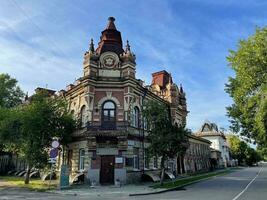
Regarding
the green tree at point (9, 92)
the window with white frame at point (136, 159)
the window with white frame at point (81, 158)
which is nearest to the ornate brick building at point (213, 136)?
the green tree at point (9, 92)

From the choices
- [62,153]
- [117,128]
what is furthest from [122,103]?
[62,153]

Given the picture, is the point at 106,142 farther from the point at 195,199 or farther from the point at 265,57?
the point at 265,57

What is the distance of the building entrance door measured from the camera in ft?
86.9

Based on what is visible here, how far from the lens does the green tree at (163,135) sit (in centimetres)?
2472

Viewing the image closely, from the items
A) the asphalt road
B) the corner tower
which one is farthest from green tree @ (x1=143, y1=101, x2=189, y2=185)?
the corner tower

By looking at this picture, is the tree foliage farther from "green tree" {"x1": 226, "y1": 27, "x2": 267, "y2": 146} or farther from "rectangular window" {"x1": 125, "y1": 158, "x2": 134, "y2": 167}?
"green tree" {"x1": 226, "y1": 27, "x2": 267, "y2": 146}

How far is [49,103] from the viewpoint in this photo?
28.2m

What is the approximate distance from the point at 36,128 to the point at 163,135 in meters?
11.5

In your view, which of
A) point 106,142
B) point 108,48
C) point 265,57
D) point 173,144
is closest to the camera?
point 265,57

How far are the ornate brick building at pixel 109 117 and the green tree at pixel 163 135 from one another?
2.76 meters

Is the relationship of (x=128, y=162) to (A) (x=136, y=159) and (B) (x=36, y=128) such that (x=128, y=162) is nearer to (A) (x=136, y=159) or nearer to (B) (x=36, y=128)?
(A) (x=136, y=159)

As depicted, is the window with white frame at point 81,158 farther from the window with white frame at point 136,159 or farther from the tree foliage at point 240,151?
the tree foliage at point 240,151

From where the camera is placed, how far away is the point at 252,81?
67.3ft

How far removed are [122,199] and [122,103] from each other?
13060mm
